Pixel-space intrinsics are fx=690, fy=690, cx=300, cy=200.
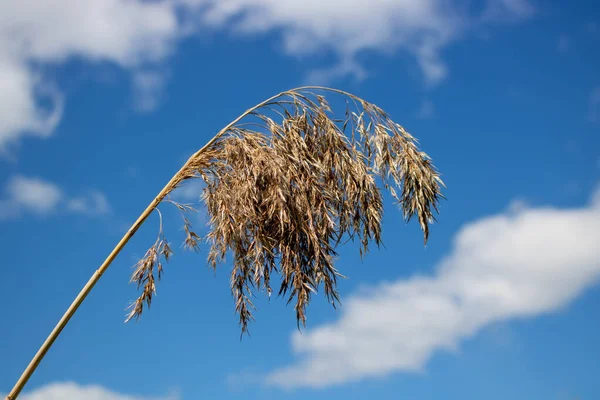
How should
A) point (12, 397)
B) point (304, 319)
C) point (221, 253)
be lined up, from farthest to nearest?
point (221, 253), point (304, 319), point (12, 397)

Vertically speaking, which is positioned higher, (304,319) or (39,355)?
(304,319)

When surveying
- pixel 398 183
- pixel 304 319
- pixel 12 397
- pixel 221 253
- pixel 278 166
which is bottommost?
pixel 12 397

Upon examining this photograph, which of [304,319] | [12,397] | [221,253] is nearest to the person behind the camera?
[12,397]

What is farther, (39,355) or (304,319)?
(304,319)

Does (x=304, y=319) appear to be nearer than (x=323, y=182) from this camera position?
Yes

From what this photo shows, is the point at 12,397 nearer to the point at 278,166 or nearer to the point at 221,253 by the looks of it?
the point at 221,253

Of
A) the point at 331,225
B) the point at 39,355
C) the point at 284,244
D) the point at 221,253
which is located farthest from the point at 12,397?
the point at 331,225

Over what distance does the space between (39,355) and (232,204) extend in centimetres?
190

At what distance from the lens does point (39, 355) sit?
17.1 ft

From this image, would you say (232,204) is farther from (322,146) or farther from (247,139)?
(322,146)

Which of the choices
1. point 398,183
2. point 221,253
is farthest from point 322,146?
point 221,253

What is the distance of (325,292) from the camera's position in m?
5.90

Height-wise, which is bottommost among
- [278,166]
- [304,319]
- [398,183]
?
[304,319]

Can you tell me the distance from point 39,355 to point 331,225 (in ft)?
8.32
